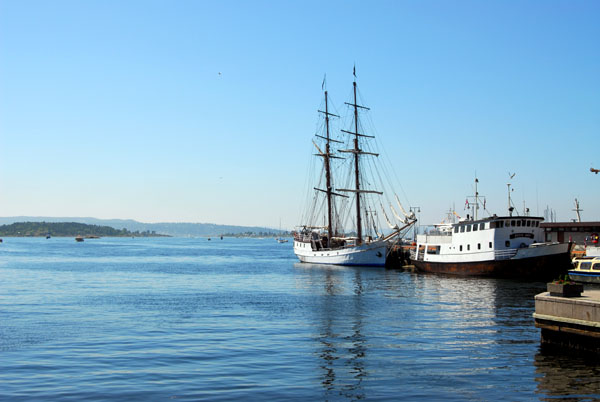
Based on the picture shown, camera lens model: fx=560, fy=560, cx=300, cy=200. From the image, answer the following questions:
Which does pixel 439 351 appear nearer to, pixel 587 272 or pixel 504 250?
pixel 587 272

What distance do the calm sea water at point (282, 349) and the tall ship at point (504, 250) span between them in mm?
12592

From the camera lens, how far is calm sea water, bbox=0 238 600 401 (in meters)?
18.1

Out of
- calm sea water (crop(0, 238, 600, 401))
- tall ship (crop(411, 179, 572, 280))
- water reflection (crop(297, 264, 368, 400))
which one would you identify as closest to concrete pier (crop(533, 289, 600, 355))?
calm sea water (crop(0, 238, 600, 401))

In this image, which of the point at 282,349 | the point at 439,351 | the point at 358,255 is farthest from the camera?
the point at 358,255

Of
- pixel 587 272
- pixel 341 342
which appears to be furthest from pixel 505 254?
pixel 341 342

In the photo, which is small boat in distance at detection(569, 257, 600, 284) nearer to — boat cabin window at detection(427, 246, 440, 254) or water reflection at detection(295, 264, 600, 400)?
water reflection at detection(295, 264, 600, 400)

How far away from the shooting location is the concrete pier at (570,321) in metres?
21.0

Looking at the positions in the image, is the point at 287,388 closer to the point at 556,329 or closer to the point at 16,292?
the point at 556,329

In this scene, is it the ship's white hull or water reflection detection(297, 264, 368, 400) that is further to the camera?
the ship's white hull

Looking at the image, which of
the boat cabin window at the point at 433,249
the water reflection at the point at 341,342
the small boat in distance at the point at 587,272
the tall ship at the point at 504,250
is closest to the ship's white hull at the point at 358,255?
the boat cabin window at the point at 433,249

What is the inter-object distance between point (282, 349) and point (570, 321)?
1174 cm

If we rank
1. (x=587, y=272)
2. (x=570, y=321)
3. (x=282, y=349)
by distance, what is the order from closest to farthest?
(x=570, y=321), (x=282, y=349), (x=587, y=272)

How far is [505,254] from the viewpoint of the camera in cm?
A: 6003

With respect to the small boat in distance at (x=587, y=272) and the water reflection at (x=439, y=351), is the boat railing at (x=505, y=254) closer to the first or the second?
the small boat in distance at (x=587, y=272)
